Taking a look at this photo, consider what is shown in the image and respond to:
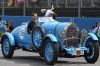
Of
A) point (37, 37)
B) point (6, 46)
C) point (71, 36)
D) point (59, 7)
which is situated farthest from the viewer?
point (59, 7)

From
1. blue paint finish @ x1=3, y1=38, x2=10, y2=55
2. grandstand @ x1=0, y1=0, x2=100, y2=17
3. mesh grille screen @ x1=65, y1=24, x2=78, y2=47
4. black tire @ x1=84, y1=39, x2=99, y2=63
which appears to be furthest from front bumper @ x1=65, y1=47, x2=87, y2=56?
grandstand @ x1=0, y1=0, x2=100, y2=17

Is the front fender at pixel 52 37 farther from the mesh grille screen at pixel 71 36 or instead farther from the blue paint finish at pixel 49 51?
the mesh grille screen at pixel 71 36

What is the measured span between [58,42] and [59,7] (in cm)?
1776

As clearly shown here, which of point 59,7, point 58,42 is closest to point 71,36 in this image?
point 58,42

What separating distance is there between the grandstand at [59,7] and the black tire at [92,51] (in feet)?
47.7

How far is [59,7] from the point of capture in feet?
101

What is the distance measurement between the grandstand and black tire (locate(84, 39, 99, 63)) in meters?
14.5

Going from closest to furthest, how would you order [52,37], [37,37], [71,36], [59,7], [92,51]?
[52,37]
[71,36]
[92,51]
[37,37]
[59,7]

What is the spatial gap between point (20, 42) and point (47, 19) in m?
1.46

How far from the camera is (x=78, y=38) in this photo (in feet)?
44.6

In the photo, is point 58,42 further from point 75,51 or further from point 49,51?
point 75,51

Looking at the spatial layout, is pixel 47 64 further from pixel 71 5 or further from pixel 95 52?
pixel 71 5

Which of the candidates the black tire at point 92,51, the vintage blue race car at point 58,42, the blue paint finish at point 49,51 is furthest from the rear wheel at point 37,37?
the black tire at point 92,51

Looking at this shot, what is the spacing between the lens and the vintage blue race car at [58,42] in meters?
13.0
